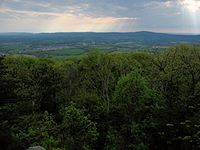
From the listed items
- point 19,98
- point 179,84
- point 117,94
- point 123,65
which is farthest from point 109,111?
point 19,98

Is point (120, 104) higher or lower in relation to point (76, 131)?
higher

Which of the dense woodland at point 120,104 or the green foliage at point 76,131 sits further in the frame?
the dense woodland at point 120,104

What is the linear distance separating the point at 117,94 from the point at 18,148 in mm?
30617

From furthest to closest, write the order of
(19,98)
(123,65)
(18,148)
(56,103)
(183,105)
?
1. (123,65)
2. (56,103)
3. (183,105)
4. (19,98)
5. (18,148)

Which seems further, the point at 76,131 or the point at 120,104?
the point at 120,104

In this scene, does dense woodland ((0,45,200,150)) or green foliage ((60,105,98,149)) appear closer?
green foliage ((60,105,98,149))

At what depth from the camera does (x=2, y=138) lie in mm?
14078

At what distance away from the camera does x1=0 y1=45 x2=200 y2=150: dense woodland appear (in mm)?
34656

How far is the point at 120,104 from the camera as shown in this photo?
43.1 meters

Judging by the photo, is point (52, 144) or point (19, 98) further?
point (52, 144)

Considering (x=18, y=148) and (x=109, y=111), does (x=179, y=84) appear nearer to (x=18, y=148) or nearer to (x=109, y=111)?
(x=109, y=111)

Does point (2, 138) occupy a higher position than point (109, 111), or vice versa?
point (2, 138)

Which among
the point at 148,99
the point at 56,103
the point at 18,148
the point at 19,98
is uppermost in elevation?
the point at 19,98

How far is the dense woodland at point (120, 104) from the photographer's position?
114 ft
